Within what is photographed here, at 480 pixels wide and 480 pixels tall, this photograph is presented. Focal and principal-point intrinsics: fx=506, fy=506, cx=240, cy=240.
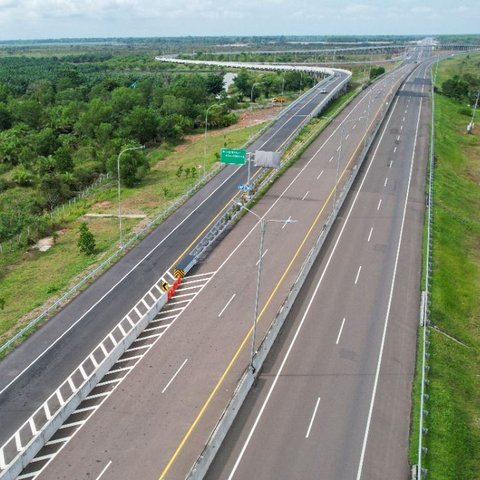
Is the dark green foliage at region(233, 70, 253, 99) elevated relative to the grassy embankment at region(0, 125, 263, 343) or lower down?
elevated

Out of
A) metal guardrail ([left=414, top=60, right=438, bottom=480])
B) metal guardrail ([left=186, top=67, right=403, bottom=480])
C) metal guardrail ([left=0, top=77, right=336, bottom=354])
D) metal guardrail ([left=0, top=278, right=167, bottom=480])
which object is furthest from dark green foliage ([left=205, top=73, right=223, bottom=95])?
metal guardrail ([left=0, top=278, right=167, bottom=480])

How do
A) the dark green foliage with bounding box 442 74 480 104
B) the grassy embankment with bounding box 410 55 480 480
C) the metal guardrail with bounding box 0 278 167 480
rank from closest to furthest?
the metal guardrail with bounding box 0 278 167 480, the grassy embankment with bounding box 410 55 480 480, the dark green foliage with bounding box 442 74 480 104

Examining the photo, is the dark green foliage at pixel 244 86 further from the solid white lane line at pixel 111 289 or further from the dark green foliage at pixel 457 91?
the solid white lane line at pixel 111 289

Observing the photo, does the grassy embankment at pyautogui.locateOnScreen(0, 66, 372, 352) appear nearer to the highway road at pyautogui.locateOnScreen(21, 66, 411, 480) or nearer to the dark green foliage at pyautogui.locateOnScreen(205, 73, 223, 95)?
the highway road at pyautogui.locateOnScreen(21, 66, 411, 480)

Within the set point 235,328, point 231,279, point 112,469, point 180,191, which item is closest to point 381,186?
point 180,191

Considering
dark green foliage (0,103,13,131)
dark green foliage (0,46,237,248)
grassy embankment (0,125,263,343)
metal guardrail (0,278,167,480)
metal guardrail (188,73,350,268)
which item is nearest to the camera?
metal guardrail (0,278,167,480)

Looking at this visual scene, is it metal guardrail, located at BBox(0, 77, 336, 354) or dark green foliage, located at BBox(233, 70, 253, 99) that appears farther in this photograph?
dark green foliage, located at BBox(233, 70, 253, 99)

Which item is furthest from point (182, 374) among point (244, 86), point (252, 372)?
point (244, 86)

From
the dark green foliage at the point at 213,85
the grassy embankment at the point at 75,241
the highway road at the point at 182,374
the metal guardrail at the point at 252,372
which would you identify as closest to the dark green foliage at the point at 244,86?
the dark green foliage at the point at 213,85
